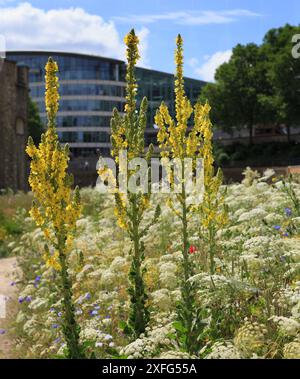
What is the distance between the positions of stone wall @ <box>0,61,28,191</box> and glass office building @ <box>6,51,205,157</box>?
150ft

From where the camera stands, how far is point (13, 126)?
1308 inches

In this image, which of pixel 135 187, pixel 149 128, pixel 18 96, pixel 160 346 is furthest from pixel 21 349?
pixel 149 128

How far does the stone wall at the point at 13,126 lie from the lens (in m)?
32.5

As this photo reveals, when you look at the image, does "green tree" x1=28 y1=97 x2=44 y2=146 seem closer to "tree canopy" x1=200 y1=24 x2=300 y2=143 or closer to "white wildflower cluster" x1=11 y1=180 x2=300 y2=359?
"tree canopy" x1=200 y1=24 x2=300 y2=143

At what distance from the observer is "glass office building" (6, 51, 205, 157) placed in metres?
80.9

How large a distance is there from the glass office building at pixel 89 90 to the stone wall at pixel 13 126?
4561 cm

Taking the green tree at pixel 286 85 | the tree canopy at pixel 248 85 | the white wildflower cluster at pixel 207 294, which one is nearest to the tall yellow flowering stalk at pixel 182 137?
the white wildflower cluster at pixel 207 294

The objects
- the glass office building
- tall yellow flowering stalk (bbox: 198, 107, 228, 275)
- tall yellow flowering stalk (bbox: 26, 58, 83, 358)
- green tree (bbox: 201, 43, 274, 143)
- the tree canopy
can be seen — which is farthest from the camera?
the glass office building

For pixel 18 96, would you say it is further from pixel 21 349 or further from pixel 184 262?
pixel 184 262

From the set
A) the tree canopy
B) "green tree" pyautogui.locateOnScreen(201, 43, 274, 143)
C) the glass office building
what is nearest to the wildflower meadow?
the tree canopy

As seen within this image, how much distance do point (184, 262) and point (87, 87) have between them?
80281mm

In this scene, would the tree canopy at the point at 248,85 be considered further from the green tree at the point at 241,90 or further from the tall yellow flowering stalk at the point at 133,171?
the tall yellow flowering stalk at the point at 133,171

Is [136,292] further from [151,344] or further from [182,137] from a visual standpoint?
[182,137]

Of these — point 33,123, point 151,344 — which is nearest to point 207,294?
point 151,344
